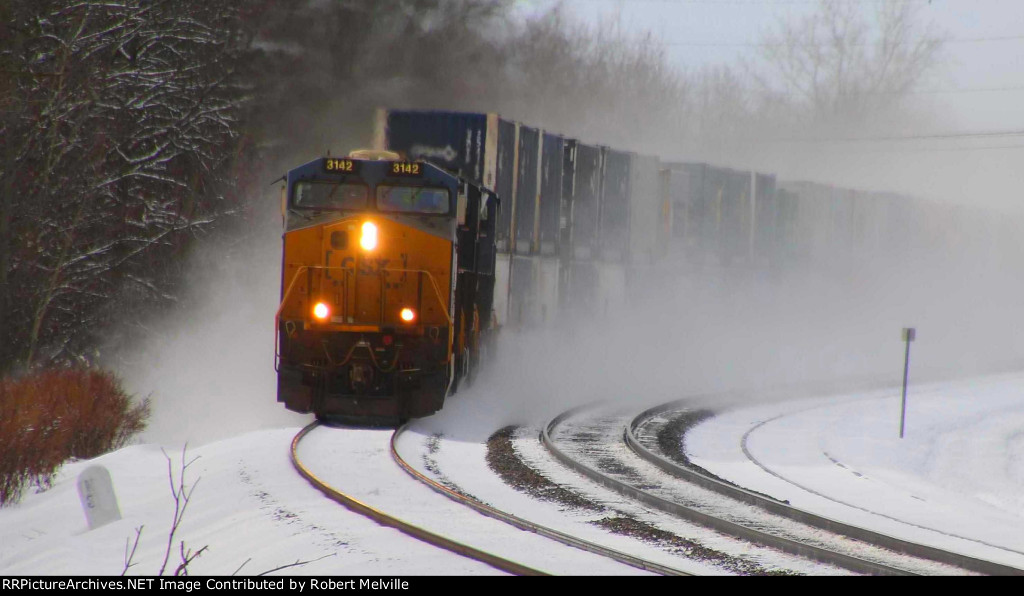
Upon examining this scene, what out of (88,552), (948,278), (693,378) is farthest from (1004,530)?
(948,278)

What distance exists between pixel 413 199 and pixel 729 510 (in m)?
5.89

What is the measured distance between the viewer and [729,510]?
8812 millimetres

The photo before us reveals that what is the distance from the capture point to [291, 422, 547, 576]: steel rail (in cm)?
649

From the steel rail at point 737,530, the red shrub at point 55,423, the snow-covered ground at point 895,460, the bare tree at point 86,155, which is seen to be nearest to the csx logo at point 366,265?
the steel rail at point 737,530

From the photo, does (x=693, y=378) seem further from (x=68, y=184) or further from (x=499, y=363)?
(x=68, y=184)

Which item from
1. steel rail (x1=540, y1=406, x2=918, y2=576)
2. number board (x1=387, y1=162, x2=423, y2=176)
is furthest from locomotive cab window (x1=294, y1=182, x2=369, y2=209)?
steel rail (x1=540, y1=406, x2=918, y2=576)

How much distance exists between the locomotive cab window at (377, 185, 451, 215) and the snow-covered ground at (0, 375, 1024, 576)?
291 centimetres

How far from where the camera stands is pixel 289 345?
40.7 ft

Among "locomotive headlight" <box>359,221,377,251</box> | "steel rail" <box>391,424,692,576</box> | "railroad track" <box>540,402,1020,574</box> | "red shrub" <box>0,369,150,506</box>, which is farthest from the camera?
"locomotive headlight" <box>359,221,377,251</box>

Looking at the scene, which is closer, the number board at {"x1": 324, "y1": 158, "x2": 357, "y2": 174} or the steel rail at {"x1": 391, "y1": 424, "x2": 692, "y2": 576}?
the steel rail at {"x1": 391, "y1": 424, "x2": 692, "y2": 576}

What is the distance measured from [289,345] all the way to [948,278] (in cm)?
3224

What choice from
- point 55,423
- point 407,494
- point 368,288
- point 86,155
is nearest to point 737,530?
point 407,494

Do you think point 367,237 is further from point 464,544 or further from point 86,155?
point 86,155

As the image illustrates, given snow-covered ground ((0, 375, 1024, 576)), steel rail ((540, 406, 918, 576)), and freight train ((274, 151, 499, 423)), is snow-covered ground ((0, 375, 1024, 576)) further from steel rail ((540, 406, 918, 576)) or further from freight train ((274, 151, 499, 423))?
steel rail ((540, 406, 918, 576))
